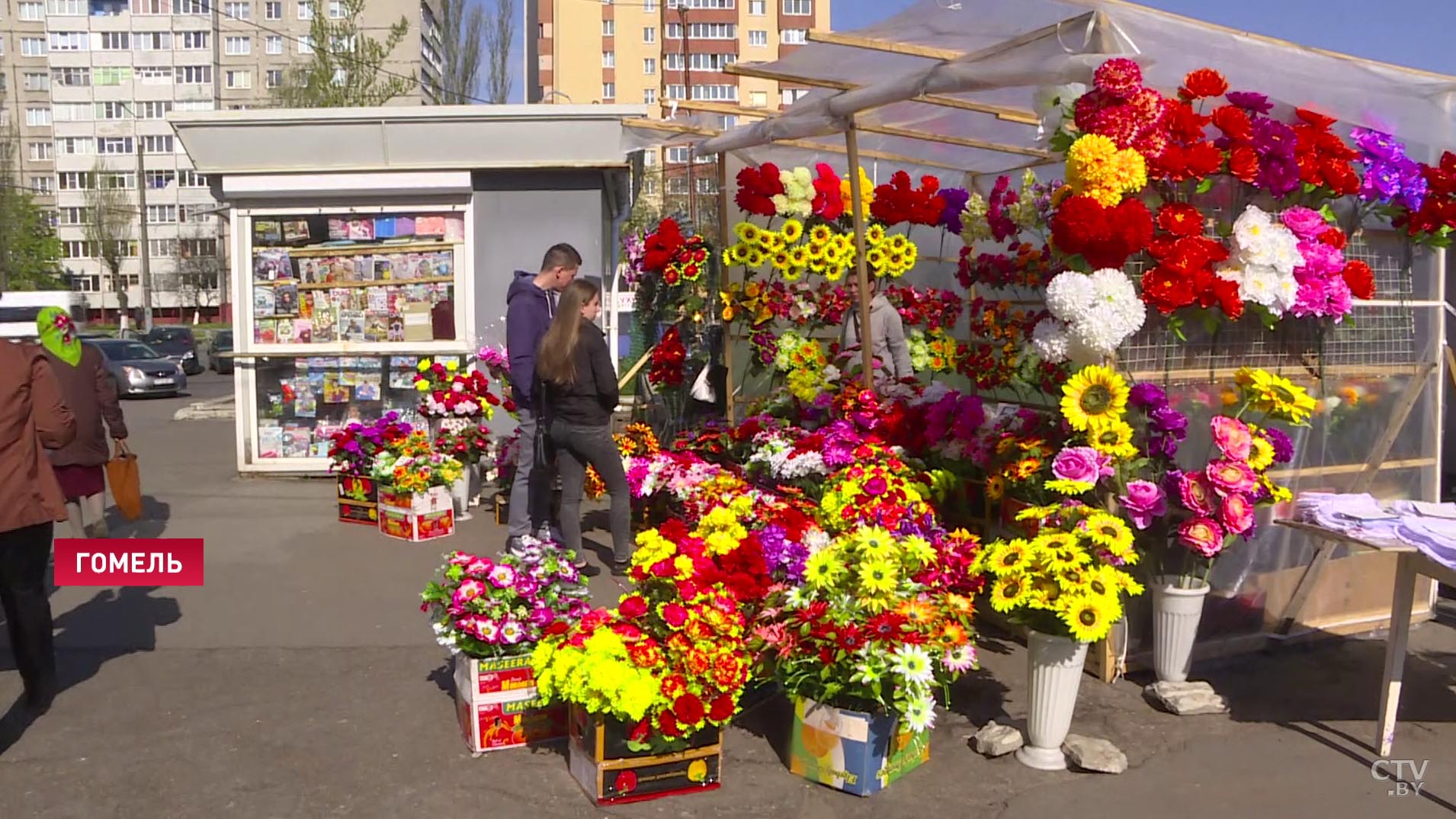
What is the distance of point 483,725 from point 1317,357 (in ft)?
14.4

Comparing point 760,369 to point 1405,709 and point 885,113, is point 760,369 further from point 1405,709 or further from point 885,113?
point 1405,709

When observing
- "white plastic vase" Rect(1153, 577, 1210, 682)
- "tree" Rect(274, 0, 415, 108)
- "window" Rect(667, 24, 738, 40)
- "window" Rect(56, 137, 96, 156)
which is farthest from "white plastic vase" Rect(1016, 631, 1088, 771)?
"window" Rect(56, 137, 96, 156)

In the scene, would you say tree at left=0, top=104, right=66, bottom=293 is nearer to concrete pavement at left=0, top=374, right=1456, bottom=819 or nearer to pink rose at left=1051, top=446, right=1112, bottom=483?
concrete pavement at left=0, top=374, right=1456, bottom=819

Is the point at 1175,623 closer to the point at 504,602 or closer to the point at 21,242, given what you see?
the point at 504,602

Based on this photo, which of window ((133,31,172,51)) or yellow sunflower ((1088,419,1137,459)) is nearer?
yellow sunflower ((1088,419,1137,459))

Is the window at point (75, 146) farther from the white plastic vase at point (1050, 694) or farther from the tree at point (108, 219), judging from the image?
the white plastic vase at point (1050, 694)

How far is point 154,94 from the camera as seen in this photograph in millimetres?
69938

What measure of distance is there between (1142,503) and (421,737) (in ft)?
10.4

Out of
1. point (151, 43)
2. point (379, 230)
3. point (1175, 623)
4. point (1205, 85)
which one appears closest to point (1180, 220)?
point (1205, 85)

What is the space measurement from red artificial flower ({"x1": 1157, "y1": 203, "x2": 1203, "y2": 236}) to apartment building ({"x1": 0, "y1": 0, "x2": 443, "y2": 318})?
225 ft

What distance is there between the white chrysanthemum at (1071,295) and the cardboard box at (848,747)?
A: 185cm

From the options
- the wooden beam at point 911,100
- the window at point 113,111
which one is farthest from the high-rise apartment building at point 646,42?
the wooden beam at point 911,100

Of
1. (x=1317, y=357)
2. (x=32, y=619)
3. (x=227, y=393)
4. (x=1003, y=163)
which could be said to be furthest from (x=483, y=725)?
(x=227, y=393)

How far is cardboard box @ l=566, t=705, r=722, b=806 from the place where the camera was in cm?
414
